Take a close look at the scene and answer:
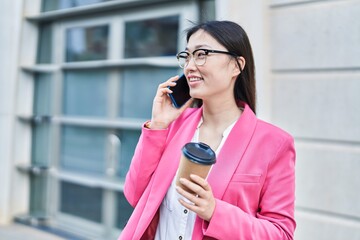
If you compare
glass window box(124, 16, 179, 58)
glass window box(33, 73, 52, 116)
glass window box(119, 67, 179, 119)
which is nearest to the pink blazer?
glass window box(119, 67, 179, 119)

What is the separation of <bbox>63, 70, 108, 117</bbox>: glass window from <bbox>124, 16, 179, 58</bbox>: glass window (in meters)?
0.50

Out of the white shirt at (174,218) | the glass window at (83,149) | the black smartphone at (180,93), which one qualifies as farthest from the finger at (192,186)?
the glass window at (83,149)

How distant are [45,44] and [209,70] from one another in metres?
4.38

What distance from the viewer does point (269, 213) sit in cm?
169

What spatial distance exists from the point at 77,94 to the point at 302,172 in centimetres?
308

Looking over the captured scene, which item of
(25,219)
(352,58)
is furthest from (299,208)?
(25,219)

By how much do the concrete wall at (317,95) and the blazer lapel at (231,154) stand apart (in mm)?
1344

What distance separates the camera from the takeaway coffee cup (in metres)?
1.50

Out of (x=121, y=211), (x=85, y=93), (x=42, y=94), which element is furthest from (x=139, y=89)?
(x=42, y=94)

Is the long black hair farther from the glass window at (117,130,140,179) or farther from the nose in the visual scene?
the glass window at (117,130,140,179)

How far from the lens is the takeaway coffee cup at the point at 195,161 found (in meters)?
1.50

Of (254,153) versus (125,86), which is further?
(125,86)

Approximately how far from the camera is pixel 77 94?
5.25 m

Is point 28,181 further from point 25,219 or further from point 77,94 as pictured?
point 77,94
